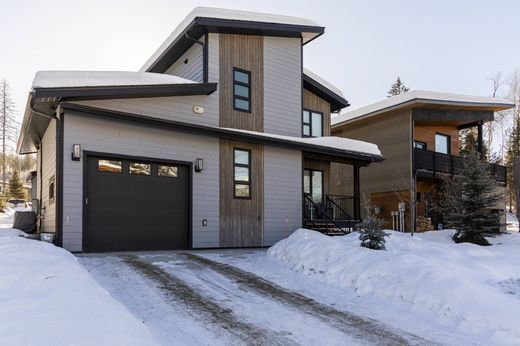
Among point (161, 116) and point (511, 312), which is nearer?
point (511, 312)

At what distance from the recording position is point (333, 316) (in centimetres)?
489

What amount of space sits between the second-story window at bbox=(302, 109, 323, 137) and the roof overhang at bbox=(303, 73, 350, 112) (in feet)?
2.40

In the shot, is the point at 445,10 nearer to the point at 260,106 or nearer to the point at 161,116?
the point at 260,106

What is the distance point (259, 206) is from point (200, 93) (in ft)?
11.7

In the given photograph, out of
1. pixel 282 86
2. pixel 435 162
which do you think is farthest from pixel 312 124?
pixel 435 162

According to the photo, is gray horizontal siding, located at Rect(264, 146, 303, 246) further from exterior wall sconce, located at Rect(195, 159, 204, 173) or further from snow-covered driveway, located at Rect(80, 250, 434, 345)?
snow-covered driveway, located at Rect(80, 250, 434, 345)

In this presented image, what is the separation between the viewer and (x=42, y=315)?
3242 millimetres

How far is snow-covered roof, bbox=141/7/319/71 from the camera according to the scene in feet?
36.4

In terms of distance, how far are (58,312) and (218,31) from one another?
9.65m

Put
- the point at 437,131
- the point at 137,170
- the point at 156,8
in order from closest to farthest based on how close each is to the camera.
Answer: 1. the point at 137,170
2. the point at 156,8
3. the point at 437,131

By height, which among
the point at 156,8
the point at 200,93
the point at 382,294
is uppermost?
the point at 156,8

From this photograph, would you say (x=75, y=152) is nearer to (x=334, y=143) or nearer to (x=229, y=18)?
(x=229, y=18)

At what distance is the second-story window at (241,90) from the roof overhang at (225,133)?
0.92m

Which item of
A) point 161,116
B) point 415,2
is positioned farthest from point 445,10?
point 161,116
